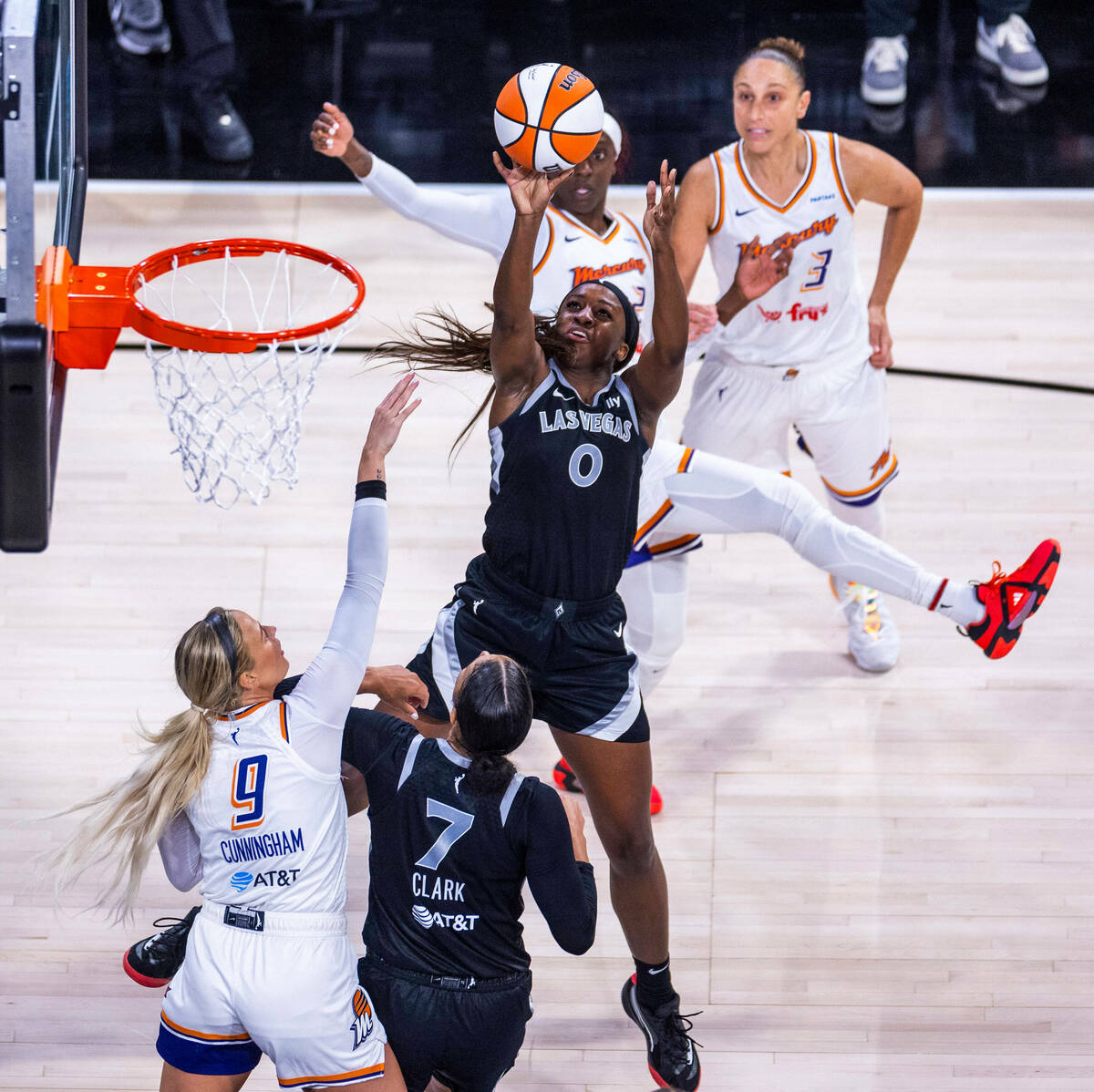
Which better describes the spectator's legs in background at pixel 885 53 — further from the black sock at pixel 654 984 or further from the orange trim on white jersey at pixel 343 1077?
the orange trim on white jersey at pixel 343 1077

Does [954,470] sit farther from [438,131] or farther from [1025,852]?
[438,131]

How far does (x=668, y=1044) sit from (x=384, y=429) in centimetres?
189

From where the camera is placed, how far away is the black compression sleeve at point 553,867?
3.44m

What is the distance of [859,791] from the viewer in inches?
211

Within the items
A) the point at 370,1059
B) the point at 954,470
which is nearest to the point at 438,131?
the point at 954,470

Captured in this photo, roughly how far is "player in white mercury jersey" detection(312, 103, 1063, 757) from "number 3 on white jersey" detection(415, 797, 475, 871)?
1662 millimetres

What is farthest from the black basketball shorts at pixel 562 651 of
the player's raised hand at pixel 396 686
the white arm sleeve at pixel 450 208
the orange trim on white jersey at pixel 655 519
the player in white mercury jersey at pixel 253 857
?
the white arm sleeve at pixel 450 208

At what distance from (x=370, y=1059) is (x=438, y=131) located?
677cm

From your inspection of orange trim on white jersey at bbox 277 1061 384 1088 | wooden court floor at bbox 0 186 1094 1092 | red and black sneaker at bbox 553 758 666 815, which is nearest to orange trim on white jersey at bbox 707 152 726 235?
wooden court floor at bbox 0 186 1094 1092

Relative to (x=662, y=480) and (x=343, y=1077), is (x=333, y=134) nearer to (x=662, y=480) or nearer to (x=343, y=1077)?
(x=662, y=480)

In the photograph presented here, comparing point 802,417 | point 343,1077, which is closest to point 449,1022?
point 343,1077

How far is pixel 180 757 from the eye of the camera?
3.51m

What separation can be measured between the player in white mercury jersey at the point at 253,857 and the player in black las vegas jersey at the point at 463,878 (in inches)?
3.7

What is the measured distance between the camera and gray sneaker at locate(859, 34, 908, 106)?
927 centimetres
